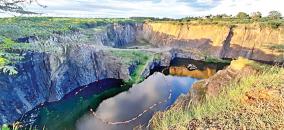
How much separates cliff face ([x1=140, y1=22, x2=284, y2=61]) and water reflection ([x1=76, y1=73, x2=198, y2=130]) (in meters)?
35.1

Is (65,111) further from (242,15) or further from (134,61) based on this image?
(242,15)

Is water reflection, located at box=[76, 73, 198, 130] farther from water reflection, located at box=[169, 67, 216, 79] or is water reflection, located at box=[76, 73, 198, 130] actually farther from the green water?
water reflection, located at box=[169, 67, 216, 79]

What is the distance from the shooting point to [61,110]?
4541 cm

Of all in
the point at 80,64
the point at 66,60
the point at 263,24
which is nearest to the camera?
the point at 66,60

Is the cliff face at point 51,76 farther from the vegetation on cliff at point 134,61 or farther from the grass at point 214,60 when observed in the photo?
the grass at point 214,60

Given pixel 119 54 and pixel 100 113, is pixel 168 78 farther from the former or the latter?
pixel 100 113

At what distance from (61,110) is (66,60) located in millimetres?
12531

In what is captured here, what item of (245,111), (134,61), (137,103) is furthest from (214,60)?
(245,111)

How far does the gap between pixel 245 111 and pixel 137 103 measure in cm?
3810

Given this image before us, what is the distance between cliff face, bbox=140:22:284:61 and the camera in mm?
94625

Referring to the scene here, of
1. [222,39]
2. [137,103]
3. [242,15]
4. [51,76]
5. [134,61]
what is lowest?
[137,103]

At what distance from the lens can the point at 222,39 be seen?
101 meters

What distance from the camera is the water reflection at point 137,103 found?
37.4 metres

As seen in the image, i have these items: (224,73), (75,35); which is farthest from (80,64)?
(224,73)
